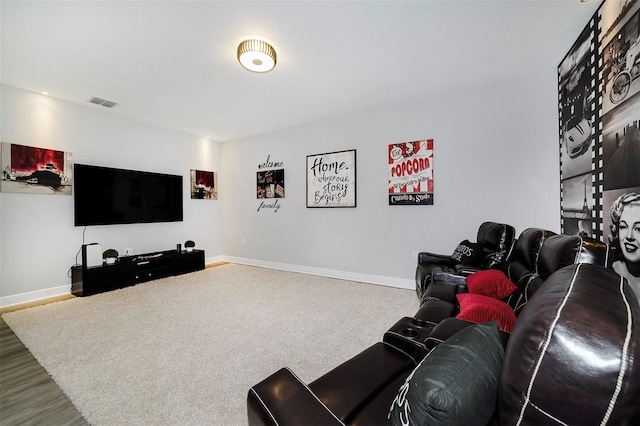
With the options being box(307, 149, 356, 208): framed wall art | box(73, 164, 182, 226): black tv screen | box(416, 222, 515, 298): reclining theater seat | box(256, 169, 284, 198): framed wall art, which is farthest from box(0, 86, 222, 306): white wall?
box(416, 222, 515, 298): reclining theater seat

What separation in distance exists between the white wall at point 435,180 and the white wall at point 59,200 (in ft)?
5.71

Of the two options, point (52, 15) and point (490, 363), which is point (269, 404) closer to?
point (490, 363)

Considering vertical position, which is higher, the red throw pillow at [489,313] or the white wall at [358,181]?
the white wall at [358,181]

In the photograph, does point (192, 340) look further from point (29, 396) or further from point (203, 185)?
point (203, 185)

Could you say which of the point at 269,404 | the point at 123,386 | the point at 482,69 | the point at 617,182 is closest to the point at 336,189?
the point at 482,69

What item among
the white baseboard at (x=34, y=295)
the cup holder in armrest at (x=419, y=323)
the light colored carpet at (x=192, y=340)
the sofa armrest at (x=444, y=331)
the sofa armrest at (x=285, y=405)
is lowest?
the light colored carpet at (x=192, y=340)

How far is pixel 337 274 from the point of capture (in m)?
4.54

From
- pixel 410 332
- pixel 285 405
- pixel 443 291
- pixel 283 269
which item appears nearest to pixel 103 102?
pixel 283 269

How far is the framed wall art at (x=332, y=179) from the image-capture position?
437cm

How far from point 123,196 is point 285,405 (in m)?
4.77

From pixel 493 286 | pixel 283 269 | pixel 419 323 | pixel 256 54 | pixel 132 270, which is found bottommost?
pixel 283 269

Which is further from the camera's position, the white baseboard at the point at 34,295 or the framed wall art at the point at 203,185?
the framed wall art at the point at 203,185

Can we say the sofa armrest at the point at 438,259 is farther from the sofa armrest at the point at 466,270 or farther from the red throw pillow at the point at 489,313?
the red throw pillow at the point at 489,313

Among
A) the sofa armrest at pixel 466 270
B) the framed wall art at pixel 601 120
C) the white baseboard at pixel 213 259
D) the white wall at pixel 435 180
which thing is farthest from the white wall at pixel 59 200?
the framed wall art at pixel 601 120
